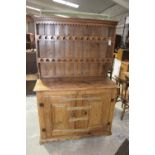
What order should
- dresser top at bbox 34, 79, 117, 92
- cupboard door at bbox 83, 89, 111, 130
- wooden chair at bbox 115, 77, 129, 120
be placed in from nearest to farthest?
dresser top at bbox 34, 79, 117, 92 < cupboard door at bbox 83, 89, 111, 130 < wooden chair at bbox 115, 77, 129, 120

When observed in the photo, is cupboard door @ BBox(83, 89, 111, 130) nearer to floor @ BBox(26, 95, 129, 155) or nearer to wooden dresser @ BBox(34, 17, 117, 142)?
wooden dresser @ BBox(34, 17, 117, 142)

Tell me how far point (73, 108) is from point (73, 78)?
1.74 ft

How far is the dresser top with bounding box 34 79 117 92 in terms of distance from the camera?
6.58 feet

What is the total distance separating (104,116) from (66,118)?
1.94ft

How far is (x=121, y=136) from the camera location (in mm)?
2420

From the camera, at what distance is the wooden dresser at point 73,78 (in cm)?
205

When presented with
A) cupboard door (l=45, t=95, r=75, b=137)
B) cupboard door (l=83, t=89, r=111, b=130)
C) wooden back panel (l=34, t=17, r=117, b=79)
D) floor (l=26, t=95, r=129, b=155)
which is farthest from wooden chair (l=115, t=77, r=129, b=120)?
cupboard door (l=45, t=95, r=75, b=137)

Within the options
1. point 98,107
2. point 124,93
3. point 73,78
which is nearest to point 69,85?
point 73,78

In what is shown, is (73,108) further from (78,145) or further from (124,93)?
(124,93)

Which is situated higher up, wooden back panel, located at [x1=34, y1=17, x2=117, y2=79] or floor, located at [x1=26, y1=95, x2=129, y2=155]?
wooden back panel, located at [x1=34, y1=17, x2=117, y2=79]

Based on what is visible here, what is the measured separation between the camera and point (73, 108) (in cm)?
209

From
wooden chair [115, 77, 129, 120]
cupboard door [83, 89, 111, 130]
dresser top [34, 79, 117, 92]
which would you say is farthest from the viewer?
wooden chair [115, 77, 129, 120]

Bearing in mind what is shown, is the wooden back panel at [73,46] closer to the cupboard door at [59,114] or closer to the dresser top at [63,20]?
the dresser top at [63,20]

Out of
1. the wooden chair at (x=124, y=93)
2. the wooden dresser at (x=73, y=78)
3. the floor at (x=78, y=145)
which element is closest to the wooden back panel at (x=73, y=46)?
the wooden dresser at (x=73, y=78)
